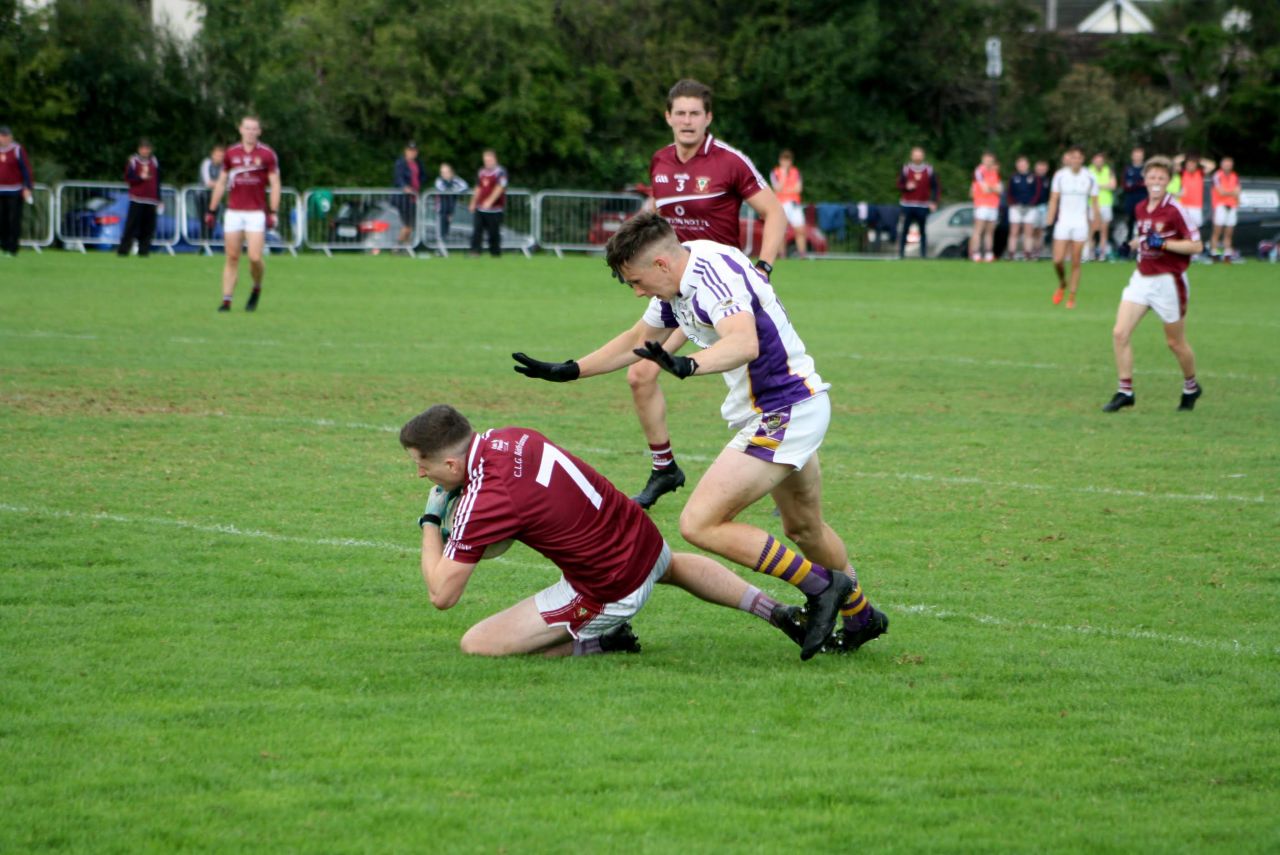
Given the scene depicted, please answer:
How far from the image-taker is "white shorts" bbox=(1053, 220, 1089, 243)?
22.9 m

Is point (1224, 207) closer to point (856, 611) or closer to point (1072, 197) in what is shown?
point (1072, 197)

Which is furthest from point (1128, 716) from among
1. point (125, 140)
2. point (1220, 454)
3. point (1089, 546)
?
point (125, 140)

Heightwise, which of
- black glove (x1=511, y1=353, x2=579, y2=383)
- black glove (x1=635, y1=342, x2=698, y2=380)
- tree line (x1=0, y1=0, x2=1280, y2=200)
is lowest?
black glove (x1=511, y1=353, x2=579, y2=383)

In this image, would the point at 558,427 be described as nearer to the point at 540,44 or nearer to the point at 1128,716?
the point at 1128,716

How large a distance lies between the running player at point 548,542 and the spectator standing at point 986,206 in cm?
2812

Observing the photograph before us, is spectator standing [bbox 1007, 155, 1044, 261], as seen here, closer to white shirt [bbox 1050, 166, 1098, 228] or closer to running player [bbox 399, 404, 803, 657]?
white shirt [bbox 1050, 166, 1098, 228]

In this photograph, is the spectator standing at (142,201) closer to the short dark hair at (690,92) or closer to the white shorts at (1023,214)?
the white shorts at (1023,214)

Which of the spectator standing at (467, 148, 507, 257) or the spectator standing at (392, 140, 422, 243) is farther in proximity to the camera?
the spectator standing at (392, 140, 422, 243)

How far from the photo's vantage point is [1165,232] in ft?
42.8

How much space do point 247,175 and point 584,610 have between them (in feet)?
44.7

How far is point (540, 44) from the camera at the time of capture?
138 ft

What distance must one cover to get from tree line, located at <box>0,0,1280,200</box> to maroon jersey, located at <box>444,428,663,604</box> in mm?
29743

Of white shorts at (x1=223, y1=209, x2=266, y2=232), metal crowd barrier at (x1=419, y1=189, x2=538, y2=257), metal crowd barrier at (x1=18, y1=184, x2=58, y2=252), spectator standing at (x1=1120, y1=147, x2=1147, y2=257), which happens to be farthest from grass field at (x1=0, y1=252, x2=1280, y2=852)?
spectator standing at (x1=1120, y1=147, x2=1147, y2=257)

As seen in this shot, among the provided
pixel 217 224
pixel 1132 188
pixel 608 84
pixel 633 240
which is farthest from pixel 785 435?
pixel 608 84
